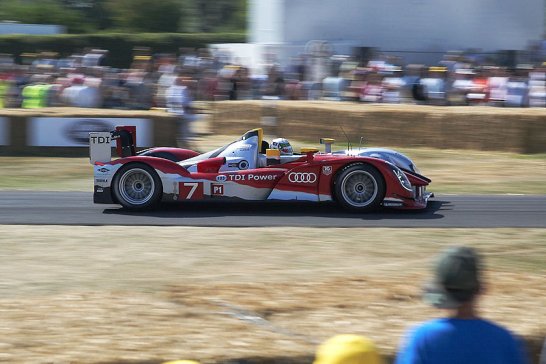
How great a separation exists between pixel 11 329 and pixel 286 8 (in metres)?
25.5

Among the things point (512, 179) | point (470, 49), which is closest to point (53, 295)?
point (512, 179)

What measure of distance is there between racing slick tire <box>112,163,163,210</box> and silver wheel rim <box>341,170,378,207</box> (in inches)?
92.9

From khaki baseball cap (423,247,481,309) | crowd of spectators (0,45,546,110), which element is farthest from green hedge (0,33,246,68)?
khaki baseball cap (423,247,481,309)

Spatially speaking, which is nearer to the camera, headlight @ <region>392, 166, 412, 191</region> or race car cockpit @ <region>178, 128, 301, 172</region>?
headlight @ <region>392, 166, 412, 191</region>

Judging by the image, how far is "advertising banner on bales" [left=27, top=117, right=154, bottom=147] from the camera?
1784 centimetres

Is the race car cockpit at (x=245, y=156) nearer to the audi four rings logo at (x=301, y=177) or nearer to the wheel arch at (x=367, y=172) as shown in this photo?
the audi four rings logo at (x=301, y=177)

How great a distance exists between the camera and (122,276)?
7742mm

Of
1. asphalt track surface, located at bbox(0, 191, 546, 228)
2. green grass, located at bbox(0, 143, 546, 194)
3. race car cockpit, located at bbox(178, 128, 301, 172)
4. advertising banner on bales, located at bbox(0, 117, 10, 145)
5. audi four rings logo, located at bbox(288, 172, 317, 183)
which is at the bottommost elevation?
asphalt track surface, located at bbox(0, 191, 546, 228)

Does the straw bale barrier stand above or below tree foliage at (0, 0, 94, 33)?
below

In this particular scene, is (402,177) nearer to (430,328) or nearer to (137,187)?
A: (137,187)

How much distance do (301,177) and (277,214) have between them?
568mm

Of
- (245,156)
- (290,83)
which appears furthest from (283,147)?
(290,83)

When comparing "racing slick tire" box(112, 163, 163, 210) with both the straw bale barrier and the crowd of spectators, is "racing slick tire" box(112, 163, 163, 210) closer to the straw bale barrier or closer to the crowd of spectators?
the straw bale barrier

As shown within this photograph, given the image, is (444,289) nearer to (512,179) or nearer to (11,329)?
(11,329)
